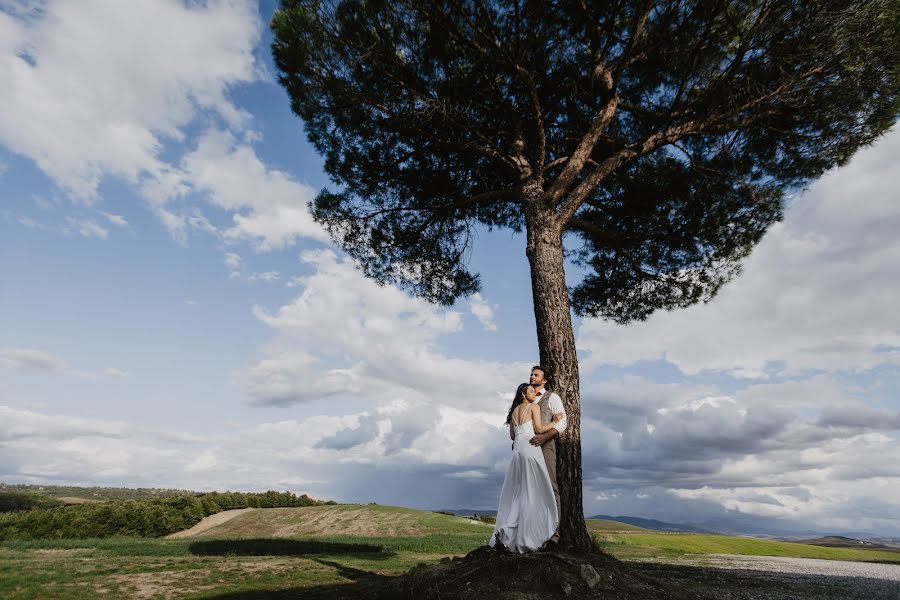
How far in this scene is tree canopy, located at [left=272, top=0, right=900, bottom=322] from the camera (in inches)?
358

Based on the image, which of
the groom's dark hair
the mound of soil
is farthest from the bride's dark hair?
the mound of soil

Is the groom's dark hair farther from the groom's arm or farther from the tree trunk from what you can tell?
the groom's arm

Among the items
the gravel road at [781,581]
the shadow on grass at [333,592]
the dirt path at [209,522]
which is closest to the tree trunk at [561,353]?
the gravel road at [781,581]

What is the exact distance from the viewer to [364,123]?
10.4 meters

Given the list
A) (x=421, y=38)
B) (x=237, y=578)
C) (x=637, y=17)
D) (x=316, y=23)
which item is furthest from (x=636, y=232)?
(x=237, y=578)

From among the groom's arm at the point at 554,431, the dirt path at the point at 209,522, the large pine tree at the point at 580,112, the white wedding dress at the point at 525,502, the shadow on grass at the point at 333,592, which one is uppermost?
the large pine tree at the point at 580,112

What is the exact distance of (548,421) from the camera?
275 inches

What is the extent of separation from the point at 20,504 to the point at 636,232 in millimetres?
47984

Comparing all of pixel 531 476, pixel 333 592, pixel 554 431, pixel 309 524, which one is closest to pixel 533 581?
pixel 531 476

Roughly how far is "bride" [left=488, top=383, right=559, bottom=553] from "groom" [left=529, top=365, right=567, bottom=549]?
3.5 inches

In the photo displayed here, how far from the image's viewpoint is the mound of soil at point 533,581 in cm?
529

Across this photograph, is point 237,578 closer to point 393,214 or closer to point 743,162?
point 393,214

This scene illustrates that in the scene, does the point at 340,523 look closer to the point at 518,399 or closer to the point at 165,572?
the point at 165,572

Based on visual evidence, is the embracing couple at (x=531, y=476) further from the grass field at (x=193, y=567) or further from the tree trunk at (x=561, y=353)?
the grass field at (x=193, y=567)
